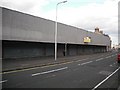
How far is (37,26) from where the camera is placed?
1281 inches

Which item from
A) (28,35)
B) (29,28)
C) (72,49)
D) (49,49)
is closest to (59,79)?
(28,35)

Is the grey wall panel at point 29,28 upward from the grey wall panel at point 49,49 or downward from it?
upward

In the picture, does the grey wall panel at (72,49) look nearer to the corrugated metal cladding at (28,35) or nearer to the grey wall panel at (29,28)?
the corrugated metal cladding at (28,35)

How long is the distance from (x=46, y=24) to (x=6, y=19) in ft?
36.9

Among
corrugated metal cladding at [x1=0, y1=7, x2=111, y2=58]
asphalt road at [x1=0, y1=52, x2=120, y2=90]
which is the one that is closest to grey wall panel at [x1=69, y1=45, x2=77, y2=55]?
corrugated metal cladding at [x1=0, y1=7, x2=111, y2=58]

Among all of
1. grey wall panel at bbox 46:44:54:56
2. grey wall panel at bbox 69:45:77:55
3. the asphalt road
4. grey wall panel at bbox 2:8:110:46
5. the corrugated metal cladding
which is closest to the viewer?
the asphalt road

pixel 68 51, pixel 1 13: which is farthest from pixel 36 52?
pixel 68 51

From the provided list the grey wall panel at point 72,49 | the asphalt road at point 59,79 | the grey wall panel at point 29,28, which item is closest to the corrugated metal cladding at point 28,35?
the grey wall panel at point 29,28

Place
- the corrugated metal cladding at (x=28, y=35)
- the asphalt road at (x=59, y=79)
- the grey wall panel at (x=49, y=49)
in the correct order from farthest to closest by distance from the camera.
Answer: the grey wall panel at (x=49, y=49), the corrugated metal cladding at (x=28, y=35), the asphalt road at (x=59, y=79)

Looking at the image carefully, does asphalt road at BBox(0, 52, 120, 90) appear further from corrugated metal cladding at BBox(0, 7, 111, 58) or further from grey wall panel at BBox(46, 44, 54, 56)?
grey wall panel at BBox(46, 44, 54, 56)

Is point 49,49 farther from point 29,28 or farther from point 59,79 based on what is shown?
point 59,79

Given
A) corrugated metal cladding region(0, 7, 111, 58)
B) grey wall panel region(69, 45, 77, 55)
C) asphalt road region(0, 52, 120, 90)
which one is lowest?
asphalt road region(0, 52, 120, 90)

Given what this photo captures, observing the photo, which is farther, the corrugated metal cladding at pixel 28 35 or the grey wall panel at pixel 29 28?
the corrugated metal cladding at pixel 28 35

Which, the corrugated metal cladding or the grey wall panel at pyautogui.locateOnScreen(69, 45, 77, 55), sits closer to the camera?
the corrugated metal cladding
